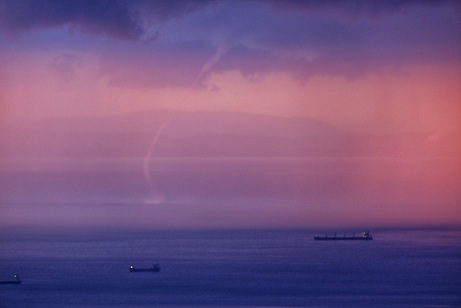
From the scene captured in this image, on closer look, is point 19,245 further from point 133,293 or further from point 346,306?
point 346,306

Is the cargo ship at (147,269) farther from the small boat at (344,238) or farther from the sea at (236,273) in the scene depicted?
the small boat at (344,238)

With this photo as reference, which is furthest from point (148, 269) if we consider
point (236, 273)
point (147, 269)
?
point (236, 273)

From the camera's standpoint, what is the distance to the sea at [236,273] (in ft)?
108

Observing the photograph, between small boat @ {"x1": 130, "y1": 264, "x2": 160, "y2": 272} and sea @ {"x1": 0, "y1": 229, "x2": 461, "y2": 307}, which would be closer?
sea @ {"x1": 0, "y1": 229, "x2": 461, "y2": 307}

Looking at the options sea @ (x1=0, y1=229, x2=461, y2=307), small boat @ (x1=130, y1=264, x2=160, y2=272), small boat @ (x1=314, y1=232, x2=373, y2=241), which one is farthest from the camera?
small boat @ (x1=314, y1=232, x2=373, y2=241)

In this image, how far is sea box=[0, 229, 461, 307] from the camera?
33062 mm

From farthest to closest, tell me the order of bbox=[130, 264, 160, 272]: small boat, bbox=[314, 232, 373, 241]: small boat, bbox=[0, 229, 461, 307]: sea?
bbox=[314, 232, 373, 241]: small boat
bbox=[130, 264, 160, 272]: small boat
bbox=[0, 229, 461, 307]: sea

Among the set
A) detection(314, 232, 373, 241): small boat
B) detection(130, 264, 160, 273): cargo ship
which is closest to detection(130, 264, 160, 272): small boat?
detection(130, 264, 160, 273): cargo ship

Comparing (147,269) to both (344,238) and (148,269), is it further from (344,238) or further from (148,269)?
(344,238)

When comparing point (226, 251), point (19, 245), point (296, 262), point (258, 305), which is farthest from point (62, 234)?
point (258, 305)

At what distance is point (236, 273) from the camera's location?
4128 cm

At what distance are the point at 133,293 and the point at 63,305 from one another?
11.2 ft

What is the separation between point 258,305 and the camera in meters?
30.9

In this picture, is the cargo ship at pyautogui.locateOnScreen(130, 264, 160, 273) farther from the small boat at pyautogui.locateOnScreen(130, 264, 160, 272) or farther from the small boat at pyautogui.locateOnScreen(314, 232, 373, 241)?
the small boat at pyautogui.locateOnScreen(314, 232, 373, 241)
